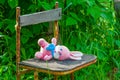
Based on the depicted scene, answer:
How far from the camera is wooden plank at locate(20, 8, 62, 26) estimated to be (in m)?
2.91

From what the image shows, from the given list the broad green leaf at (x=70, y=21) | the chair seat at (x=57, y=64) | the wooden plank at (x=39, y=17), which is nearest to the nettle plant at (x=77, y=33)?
the broad green leaf at (x=70, y=21)

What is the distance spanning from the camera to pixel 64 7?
3686 millimetres

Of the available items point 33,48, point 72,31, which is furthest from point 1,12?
point 72,31

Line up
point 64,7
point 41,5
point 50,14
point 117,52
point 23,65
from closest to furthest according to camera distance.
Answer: point 23,65
point 50,14
point 41,5
point 64,7
point 117,52

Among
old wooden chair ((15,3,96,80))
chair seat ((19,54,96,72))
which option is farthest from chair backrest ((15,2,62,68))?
chair seat ((19,54,96,72))

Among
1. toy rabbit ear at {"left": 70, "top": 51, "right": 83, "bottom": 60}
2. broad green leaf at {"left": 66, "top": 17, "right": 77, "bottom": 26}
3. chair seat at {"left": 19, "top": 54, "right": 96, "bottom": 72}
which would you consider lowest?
chair seat at {"left": 19, "top": 54, "right": 96, "bottom": 72}

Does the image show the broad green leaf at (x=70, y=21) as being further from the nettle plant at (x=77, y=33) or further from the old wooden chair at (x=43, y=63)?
the old wooden chair at (x=43, y=63)

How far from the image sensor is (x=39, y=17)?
3055 mm

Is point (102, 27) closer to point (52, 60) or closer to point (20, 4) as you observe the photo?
point (20, 4)

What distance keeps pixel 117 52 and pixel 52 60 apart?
3.80ft

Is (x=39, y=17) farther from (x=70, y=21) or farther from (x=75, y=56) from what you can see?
(x=70, y=21)

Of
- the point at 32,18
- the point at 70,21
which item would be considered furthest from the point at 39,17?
the point at 70,21

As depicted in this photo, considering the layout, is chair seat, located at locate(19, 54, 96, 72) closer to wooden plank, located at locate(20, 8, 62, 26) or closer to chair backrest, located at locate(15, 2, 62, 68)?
chair backrest, located at locate(15, 2, 62, 68)

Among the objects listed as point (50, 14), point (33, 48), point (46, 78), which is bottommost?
point (46, 78)
